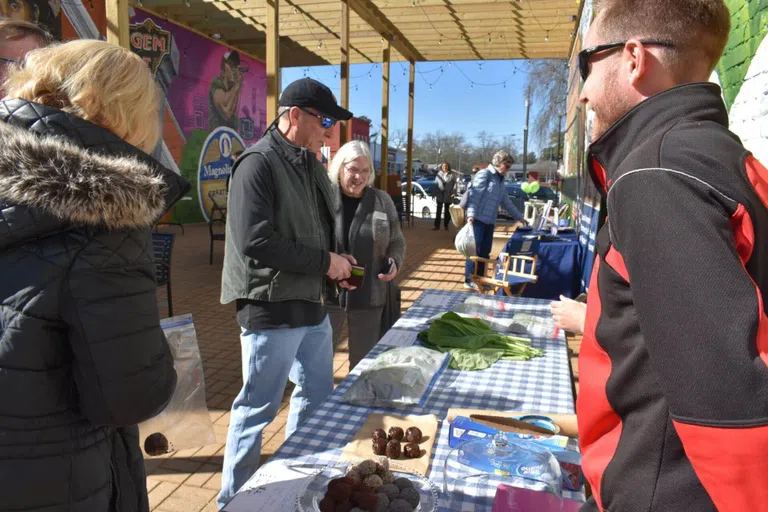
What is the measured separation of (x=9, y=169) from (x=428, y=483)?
1169 millimetres

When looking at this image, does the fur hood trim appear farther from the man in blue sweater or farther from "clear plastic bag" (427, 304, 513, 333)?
the man in blue sweater

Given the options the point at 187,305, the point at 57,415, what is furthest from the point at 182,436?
the point at 187,305

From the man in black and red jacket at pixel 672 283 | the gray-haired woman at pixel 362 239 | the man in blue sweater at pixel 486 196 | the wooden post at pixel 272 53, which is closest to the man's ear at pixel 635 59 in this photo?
the man in black and red jacket at pixel 672 283

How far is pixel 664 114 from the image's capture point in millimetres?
924

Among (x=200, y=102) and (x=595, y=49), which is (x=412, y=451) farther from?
(x=200, y=102)

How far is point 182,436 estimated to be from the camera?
175cm

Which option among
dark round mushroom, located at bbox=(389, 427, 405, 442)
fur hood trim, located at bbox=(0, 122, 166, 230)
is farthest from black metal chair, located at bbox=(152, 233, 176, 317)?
fur hood trim, located at bbox=(0, 122, 166, 230)

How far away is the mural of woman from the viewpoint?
8.13 metres

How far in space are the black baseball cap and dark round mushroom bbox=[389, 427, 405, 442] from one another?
4.47 ft

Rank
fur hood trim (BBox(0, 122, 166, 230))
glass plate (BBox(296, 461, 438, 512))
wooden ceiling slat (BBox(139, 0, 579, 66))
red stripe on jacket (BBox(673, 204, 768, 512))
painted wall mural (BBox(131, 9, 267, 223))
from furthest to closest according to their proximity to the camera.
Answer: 1. painted wall mural (BBox(131, 9, 267, 223))
2. wooden ceiling slat (BBox(139, 0, 579, 66))
3. glass plate (BBox(296, 461, 438, 512))
4. fur hood trim (BBox(0, 122, 166, 230))
5. red stripe on jacket (BBox(673, 204, 768, 512))

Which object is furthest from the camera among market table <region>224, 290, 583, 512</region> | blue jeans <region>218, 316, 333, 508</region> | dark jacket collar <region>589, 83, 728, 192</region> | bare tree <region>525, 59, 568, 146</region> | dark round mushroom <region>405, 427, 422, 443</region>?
bare tree <region>525, 59, 568, 146</region>

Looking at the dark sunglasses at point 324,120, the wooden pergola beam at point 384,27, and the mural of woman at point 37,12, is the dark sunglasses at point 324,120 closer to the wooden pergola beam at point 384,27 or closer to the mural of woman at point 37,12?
the mural of woman at point 37,12

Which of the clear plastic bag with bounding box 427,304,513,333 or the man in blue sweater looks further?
the man in blue sweater

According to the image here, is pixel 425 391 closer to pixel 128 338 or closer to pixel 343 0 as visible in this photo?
pixel 128 338
